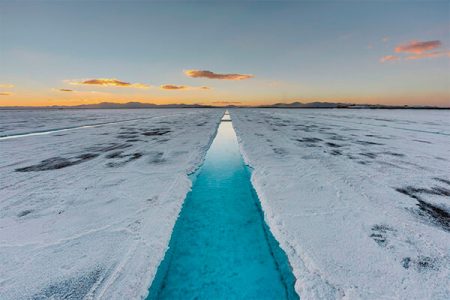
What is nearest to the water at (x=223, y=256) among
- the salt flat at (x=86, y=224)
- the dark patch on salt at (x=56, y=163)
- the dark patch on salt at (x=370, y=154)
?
the salt flat at (x=86, y=224)

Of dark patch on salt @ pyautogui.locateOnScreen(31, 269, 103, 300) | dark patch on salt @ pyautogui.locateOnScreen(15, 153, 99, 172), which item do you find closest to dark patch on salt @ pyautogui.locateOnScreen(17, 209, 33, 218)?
dark patch on salt @ pyautogui.locateOnScreen(31, 269, 103, 300)

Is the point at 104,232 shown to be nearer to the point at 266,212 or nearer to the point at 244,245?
the point at 244,245

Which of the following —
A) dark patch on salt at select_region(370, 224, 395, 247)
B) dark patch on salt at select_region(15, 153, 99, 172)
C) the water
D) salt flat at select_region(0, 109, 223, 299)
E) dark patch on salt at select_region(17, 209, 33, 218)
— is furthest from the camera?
dark patch on salt at select_region(15, 153, 99, 172)

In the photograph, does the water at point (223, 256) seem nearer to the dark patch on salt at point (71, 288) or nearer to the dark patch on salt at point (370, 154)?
the dark patch on salt at point (71, 288)

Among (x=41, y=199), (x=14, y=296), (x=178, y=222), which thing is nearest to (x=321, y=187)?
(x=178, y=222)

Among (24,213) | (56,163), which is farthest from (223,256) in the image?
(56,163)

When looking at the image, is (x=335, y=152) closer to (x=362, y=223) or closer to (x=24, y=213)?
(x=362, y=223)

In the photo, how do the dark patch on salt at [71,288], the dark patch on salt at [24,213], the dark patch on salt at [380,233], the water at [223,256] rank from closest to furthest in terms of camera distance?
the dark patch on salt at [71,288], the water at [223,256], the dark patch on salt at [380,233], the dark patch on salt at [24,213]

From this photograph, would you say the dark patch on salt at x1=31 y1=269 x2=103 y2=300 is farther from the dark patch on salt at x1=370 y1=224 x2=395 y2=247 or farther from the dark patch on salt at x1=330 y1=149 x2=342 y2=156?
the dark patch on salt at x1=330 y1=149 x2=342 y2=156
